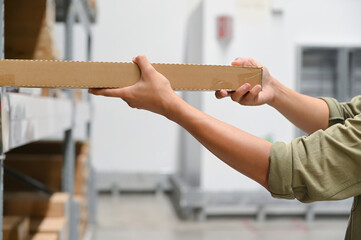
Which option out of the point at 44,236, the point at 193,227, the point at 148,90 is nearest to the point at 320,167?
the point at 148,90

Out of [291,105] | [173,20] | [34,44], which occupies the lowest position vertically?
[291,105]

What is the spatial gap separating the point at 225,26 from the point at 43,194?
3246 millimetres

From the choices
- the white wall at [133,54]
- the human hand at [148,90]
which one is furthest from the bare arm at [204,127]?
the white wall at [133,54]

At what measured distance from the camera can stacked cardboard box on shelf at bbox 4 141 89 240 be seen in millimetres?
2176

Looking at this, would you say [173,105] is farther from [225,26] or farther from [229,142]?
[225,26]

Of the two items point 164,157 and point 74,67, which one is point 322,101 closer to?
point 74,67

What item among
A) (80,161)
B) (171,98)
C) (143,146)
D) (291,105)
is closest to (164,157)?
(143,146)

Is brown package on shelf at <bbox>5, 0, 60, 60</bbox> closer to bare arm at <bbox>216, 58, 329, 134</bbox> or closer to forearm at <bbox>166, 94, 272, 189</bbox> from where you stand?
bare arm at <bbox>216, 58, 329, 134</bbox>

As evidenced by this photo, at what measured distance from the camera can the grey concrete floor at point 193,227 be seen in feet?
14.3

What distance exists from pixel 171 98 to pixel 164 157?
548 centimetres

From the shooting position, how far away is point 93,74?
1075mm

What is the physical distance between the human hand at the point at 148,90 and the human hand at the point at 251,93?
191 mm

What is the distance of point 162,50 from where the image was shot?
639 cm

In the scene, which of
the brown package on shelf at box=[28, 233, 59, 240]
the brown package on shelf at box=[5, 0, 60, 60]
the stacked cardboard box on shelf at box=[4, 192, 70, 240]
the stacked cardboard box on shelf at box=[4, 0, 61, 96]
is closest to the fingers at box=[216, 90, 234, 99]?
the stacked cardboard box on shelf at box=[4, 0, 61, 96]
